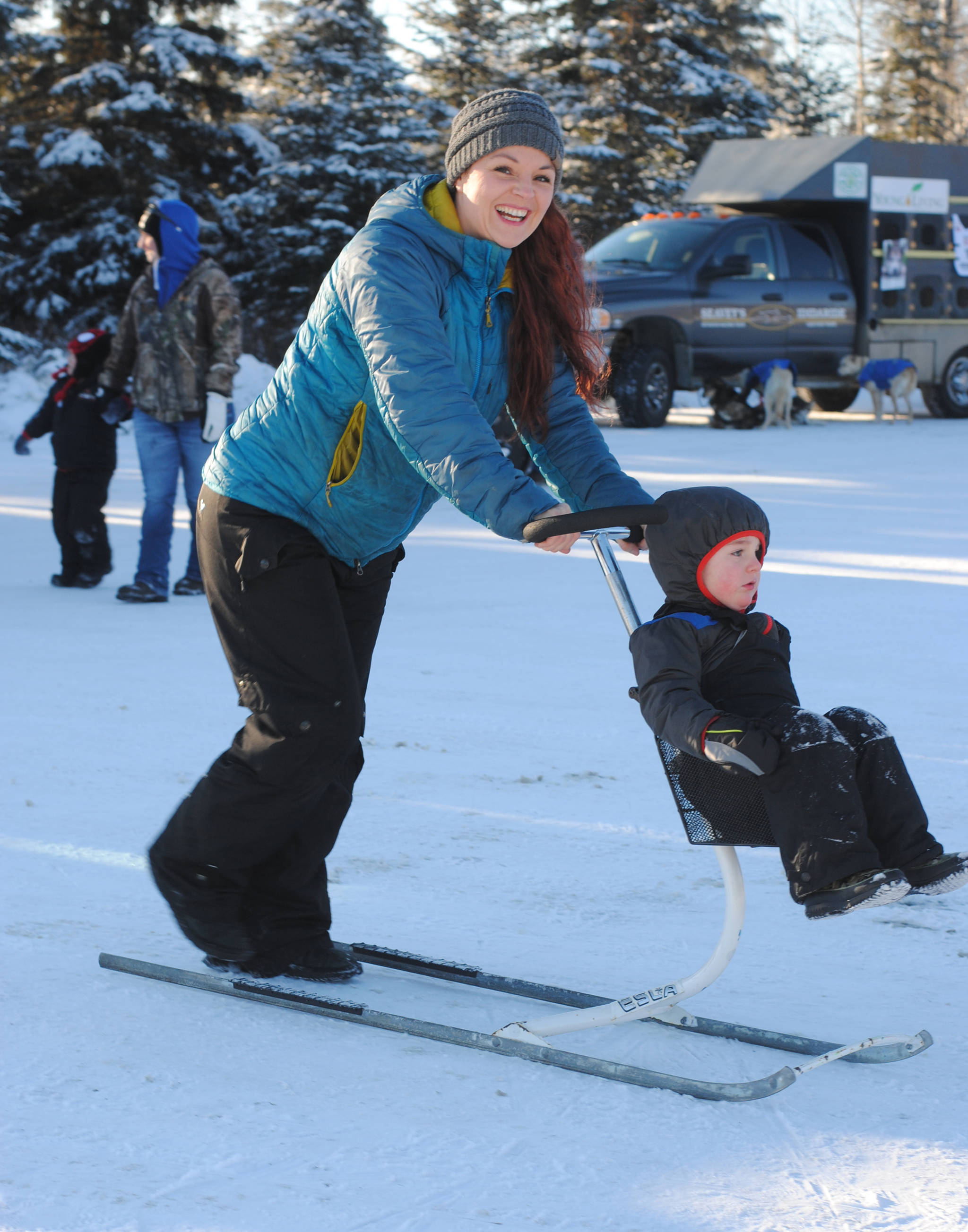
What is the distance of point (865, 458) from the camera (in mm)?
12789

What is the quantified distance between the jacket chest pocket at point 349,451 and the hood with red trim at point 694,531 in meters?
0.54

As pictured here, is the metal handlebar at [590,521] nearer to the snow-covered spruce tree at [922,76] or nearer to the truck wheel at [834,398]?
the truck wheel at [834,398]

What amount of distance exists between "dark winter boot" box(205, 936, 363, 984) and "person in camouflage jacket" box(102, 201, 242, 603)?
13.9 feet

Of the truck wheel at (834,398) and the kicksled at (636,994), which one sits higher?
the kicksled at (636,994)

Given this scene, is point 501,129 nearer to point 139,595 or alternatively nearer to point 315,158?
point 139,595

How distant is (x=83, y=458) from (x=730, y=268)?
9482 millimetres

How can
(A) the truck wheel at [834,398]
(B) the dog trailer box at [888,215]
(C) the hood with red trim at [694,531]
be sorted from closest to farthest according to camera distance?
(C) the hood with red trim at [694,531]
(B) the dog trailer box at [888,215]
(A) the truck wheel at [834,398]

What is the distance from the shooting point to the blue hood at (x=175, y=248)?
6.82 m

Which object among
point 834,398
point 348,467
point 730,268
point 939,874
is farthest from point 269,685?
point 834,398

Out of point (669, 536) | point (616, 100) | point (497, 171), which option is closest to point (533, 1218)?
point (669, 536)

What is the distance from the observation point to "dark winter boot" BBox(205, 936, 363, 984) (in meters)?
2.94

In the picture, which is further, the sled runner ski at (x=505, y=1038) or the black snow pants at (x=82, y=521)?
the black snow pants at (x=82, y=521)

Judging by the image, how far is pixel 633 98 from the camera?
30.8m

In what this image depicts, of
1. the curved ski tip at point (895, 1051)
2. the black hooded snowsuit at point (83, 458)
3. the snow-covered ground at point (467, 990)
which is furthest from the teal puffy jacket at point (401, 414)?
the black hooded snowsuit at point (83, 458)
